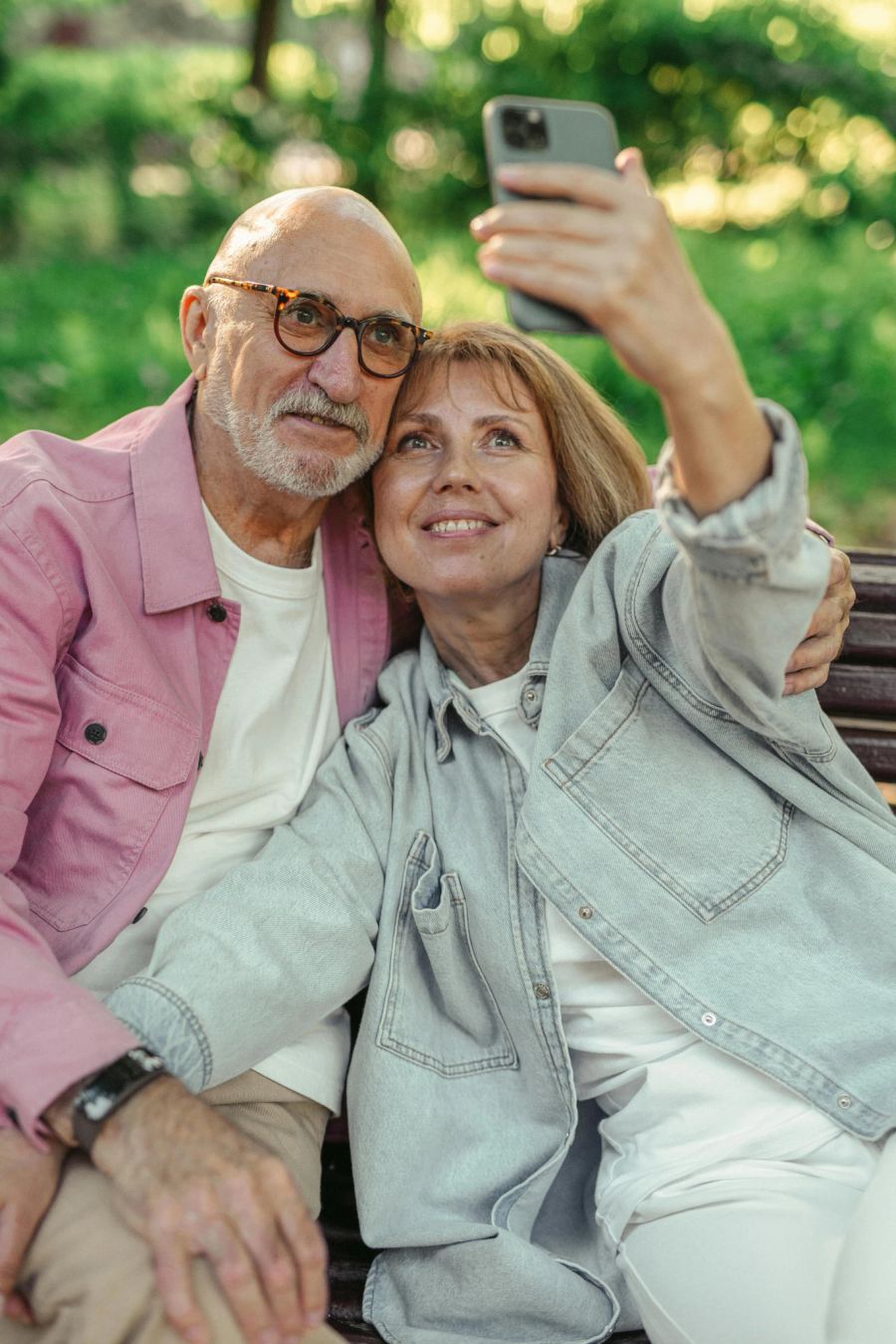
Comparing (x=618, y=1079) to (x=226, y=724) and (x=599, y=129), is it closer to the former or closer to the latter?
(x=226, y=724)

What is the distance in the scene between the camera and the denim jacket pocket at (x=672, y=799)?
2127mm

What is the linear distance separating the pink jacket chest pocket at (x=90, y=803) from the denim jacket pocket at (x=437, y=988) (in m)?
0.47

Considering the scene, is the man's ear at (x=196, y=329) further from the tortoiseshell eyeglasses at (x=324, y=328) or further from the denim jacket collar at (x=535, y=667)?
the denim jacket collar at (x=535, y=667)

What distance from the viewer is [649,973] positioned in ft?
6.91

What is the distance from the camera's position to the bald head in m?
2.36

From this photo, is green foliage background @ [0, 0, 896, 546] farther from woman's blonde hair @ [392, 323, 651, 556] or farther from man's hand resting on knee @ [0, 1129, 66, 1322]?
man's hand resting on knee @ [0, 1129, 66, 1322]

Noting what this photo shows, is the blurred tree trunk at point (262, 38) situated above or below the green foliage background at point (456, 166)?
above

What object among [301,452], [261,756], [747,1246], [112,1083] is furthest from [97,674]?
[747,1246]

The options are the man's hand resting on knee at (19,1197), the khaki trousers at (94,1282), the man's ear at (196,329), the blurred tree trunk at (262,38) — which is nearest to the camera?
the khaki trousers at (94,1282)

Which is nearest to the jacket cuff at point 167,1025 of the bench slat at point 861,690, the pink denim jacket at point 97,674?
the pink denim jacket at point 97,674

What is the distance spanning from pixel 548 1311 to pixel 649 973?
554 mm

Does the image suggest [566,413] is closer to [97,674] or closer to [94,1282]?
[97,674]

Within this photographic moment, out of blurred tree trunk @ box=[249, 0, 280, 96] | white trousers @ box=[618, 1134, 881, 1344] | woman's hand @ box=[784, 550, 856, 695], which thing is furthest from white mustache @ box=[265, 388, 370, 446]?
blurred tree trunk @ box=[249, 0, 280, 96]

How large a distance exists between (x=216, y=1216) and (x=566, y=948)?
0.79m
